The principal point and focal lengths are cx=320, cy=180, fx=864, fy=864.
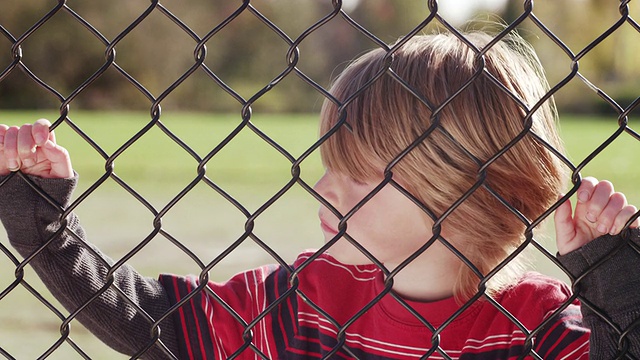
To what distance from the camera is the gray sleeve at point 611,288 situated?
5.05 feet

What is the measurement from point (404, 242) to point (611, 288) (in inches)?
20.4

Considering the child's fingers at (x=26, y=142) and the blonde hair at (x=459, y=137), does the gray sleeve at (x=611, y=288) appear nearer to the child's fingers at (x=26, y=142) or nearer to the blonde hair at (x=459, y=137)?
the blonde hair at (x=459, y=137)

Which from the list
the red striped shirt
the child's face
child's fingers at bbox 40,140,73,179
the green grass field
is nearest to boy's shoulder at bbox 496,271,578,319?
the red striped shirt

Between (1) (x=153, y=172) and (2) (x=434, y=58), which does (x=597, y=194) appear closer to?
(2) (x=434, y=58)

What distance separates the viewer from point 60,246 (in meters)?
1.79

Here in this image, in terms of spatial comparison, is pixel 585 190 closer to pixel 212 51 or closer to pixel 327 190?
pixel 327 190

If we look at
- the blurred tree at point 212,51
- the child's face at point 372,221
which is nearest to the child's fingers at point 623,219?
the child's face at point 372,221

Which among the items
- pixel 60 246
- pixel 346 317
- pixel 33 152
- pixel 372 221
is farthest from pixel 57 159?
pixel 346 317

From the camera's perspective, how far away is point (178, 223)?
26.2ft

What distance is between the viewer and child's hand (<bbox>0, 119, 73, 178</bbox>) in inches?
65.2

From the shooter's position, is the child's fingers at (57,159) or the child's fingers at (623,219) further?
the child's fingers at (57,159)

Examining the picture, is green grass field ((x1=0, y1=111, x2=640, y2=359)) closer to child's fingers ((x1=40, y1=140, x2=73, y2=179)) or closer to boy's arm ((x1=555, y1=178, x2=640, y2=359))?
child's fingers ((x1=40, y1=140, x2=73, y2=179))

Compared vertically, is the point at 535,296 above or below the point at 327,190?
below

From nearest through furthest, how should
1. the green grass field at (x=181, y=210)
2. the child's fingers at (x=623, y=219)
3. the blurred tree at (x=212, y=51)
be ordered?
the child's fingers at (x=623, y=219), the green grass field at (x=181, y=210), the blurred tree at (x=212, y=51)
